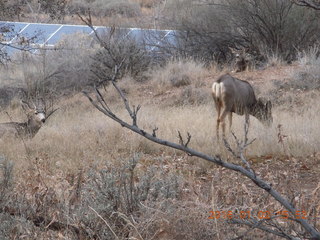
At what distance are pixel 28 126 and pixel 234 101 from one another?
12.8 feet

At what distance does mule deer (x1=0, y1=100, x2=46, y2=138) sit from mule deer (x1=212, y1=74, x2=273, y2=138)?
11.2 ft

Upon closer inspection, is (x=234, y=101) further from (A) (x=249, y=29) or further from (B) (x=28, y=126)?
(A) (x=249, y=29)

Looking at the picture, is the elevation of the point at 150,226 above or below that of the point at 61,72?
above

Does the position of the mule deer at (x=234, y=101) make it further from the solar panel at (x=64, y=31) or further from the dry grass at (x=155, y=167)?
the solar panel at (x=64, y=31)

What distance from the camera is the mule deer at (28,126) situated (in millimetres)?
11508

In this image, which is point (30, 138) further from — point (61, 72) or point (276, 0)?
point (276, 0)

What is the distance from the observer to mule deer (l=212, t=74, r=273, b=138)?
11.5m

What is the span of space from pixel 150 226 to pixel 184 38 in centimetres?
1813

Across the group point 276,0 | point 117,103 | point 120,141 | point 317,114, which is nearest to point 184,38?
point 276,0

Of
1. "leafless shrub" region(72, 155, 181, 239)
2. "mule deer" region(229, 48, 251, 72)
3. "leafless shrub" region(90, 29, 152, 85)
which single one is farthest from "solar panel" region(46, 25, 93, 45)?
"leafless shrub" region(72, 155, 181, 239)

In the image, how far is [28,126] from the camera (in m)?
12.2

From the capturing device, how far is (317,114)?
12531 mm

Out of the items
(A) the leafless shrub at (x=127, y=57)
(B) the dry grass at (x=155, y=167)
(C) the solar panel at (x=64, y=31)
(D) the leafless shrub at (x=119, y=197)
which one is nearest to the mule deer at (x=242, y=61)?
(B) the dry grass at (x=155, y=167)

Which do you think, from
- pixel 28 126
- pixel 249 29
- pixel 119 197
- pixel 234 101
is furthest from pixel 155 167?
pixel 249 29
